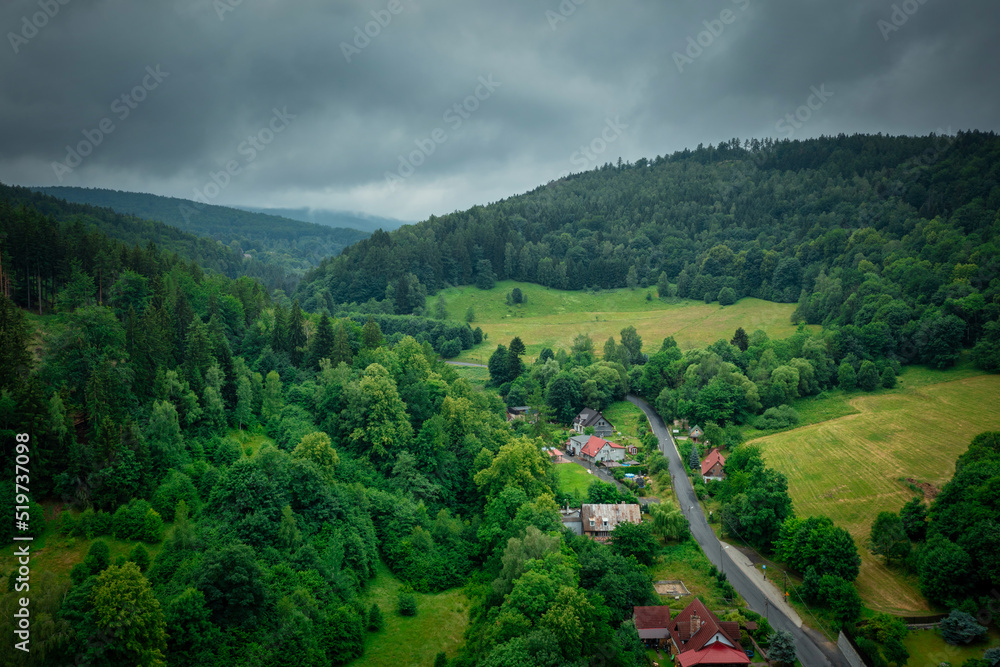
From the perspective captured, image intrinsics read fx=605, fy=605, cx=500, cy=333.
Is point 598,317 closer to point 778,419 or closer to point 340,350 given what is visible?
point 778,419

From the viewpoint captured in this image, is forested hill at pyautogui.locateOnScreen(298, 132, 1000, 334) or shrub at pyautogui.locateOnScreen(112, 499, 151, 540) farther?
forested hill at pyautogui.locateOnScreen(298, 132, 1000, 334)

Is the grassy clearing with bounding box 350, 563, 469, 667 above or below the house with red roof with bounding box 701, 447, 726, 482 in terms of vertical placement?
below

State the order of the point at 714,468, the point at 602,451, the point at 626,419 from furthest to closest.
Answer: the point at 626,419, the point at 602,451, the point at 714,468

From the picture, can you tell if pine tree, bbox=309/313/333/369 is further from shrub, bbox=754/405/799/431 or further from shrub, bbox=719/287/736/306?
shrub, bbox=719/287/736/306

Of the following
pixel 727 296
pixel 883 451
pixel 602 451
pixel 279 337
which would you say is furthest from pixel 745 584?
pixel 727 296

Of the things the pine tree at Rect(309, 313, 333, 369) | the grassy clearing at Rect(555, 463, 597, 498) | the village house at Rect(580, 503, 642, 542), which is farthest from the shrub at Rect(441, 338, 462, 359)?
the village house at Rect(580, 503, 642, 542)

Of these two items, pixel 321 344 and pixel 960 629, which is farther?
pixel 321 344

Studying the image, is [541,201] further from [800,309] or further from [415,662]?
[415,662]

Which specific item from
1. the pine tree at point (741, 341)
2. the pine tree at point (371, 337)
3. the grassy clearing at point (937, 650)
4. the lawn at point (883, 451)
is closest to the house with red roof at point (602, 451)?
the lawn at point (883, 451)
